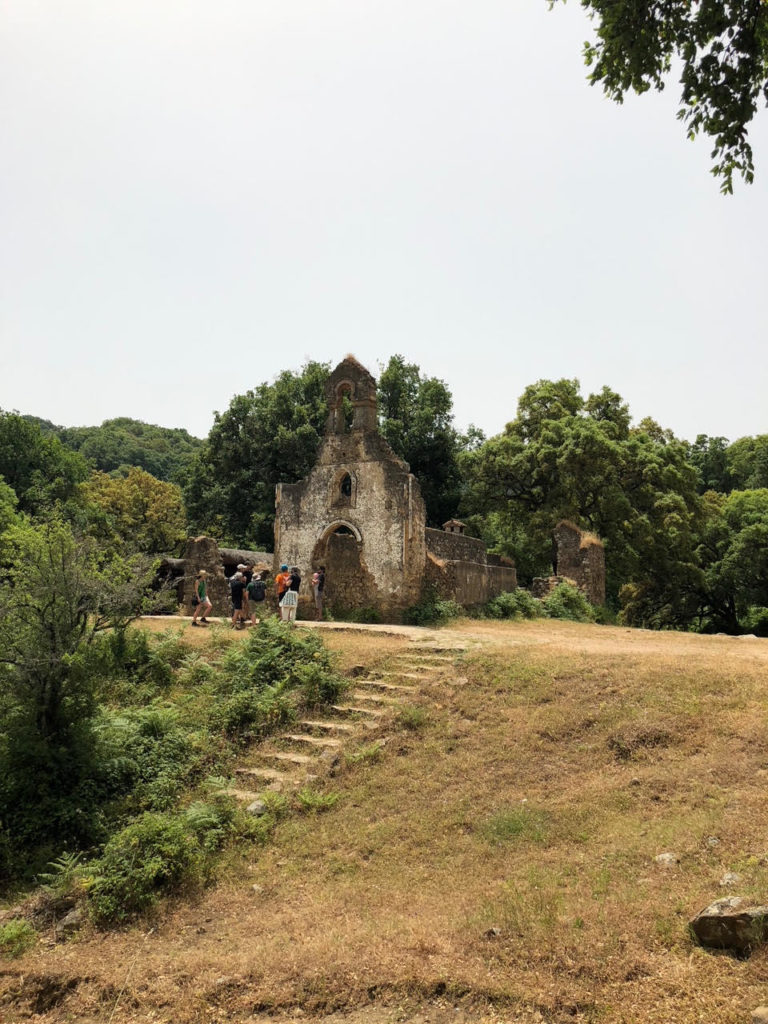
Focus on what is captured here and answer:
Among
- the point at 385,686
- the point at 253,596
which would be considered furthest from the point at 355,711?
the point at 253,596

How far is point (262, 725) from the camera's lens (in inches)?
437

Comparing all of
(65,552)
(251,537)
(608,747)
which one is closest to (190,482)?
(251,537)

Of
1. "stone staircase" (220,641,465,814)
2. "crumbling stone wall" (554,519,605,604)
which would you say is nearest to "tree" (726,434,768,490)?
"crumbling stone wall" (554,519,605,604)

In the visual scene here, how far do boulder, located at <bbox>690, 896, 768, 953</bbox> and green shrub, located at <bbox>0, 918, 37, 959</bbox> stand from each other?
6.02 meters

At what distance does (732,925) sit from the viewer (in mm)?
4938

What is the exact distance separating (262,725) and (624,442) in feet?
72.3

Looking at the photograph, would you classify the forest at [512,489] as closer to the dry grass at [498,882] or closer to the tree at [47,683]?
the tree at [47,683]

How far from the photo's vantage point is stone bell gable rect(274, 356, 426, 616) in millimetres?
18188

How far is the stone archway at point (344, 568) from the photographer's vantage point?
60.8 ft

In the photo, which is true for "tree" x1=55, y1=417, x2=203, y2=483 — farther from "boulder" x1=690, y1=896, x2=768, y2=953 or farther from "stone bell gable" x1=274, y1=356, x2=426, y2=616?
"boulder" x1=690, y1=896, x2=768, y2=953

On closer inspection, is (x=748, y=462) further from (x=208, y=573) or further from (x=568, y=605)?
(x=208, y=573)

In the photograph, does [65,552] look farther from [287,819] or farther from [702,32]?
[702,32]

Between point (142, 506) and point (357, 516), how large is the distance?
27.3 m

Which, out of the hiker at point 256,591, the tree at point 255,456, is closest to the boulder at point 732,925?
the hiker at point 256,591
